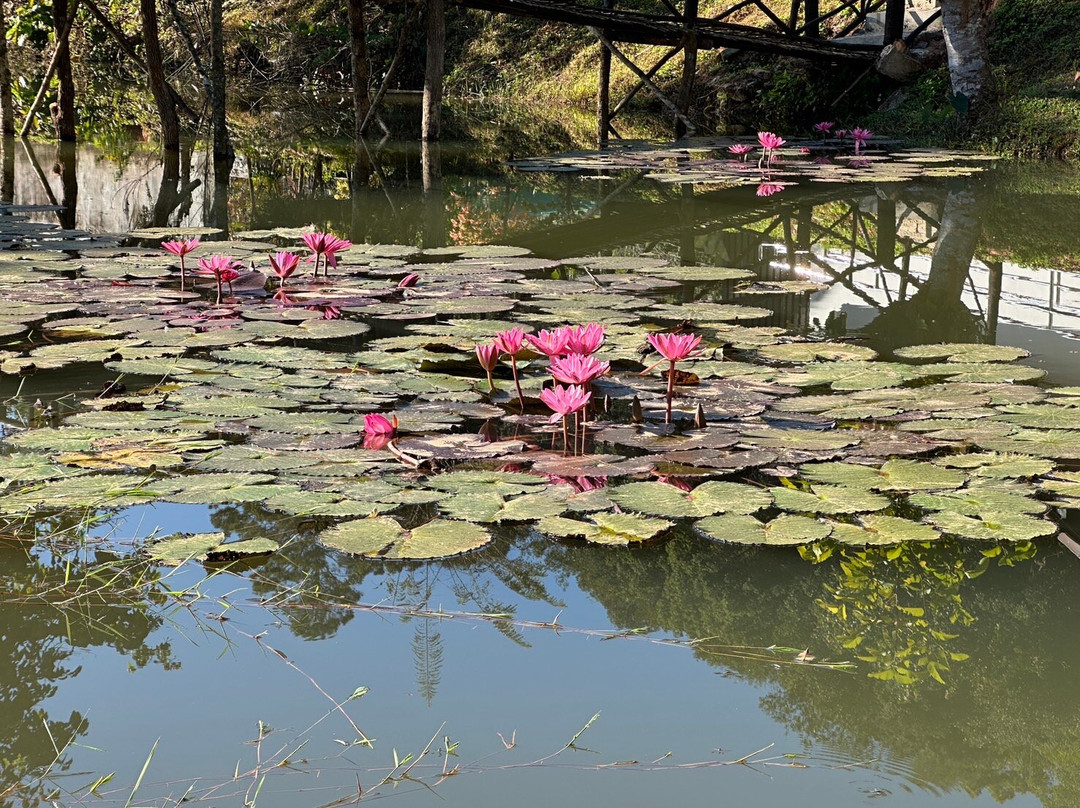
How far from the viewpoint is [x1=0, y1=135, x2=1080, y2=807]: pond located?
155 centimetres

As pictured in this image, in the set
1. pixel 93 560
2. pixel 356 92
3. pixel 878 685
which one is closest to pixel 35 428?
pixel 93 560

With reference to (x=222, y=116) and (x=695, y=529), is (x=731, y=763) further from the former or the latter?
(x=222, y=116)

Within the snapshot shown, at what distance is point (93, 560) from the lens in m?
2.13

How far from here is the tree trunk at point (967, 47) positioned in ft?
33.4

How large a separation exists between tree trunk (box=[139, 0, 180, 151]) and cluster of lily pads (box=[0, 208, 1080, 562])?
6044 mm

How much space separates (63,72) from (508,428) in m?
9.29

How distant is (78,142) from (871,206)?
858 centimetres

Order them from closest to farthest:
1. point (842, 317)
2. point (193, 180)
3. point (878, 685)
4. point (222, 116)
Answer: point (878, 685) → point (842, 317) → point (193, 180) → point (222, 116)

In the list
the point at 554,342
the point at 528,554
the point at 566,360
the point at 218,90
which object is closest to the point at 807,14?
the point at 218,90

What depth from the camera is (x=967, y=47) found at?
10492 millimetres

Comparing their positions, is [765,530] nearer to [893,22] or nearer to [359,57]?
[359,57]

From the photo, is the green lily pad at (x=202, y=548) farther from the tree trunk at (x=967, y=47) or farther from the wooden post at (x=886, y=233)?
the tree trunk at (x=967, y=47)

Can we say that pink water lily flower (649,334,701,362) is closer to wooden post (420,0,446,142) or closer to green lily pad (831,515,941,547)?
green lily pad (831,515,941,547)

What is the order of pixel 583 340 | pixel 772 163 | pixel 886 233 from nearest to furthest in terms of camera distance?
pixel 583 340 → pixel 886 233 → pixel 772 163
